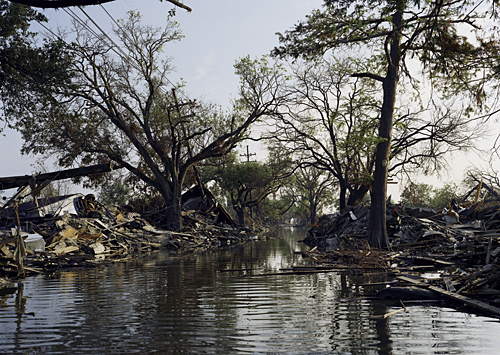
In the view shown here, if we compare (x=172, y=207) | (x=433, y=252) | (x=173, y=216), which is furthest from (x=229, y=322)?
(x=172, y=207)

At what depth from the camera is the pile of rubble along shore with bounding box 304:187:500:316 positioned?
707cm

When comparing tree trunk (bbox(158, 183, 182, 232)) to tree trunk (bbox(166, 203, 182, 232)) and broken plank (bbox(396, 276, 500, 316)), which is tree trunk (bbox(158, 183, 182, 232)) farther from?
broken plank (bbox(396, 276, 500, 316))

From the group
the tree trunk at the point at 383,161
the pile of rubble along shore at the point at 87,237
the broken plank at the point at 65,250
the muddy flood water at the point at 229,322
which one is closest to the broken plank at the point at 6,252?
the pile of rubble along shore at the point at 87,237

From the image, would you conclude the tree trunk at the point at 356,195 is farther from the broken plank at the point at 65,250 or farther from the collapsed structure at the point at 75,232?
the broken plank at the point at 65,250

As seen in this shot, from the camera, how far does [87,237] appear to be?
56.5 feet

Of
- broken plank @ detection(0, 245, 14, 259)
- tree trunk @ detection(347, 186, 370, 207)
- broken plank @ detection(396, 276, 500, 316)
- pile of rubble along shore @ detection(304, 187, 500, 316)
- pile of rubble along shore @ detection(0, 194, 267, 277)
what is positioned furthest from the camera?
tree trunk @ detection(347, 186, 370, 207)

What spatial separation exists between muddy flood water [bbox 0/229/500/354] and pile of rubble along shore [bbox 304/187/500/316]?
0.96 m

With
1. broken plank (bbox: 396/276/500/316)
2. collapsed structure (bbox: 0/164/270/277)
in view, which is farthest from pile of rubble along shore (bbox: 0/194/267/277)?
broken plank (bbox: 396/276/500/316)

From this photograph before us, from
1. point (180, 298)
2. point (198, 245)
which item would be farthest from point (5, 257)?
point (198, 245)

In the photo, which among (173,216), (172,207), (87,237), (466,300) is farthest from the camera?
(172,207)

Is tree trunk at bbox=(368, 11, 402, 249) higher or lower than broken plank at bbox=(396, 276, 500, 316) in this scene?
higher

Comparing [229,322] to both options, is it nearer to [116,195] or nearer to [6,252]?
[6,252]

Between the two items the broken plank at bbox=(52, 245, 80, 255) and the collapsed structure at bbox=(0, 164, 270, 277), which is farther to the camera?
the broken plank at bbox=(52, 245, 80, 255)

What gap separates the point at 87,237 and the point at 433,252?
46.5 feet
